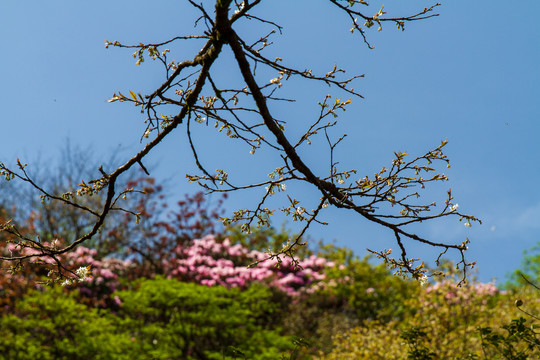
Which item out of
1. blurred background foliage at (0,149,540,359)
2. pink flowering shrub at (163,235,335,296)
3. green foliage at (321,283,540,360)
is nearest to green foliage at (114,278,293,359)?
blurred background foliage at (0,149,540,359)

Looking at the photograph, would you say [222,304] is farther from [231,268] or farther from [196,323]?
[231,268]

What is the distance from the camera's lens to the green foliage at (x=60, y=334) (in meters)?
7.75

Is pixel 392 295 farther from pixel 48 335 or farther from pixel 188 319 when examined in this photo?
pixel 48 335

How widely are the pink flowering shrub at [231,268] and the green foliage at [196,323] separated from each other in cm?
150

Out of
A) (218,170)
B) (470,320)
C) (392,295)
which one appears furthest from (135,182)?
(218,170)

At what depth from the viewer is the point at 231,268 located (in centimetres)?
1094

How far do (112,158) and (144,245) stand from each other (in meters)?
3.30

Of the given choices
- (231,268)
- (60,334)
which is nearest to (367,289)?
(231,268)

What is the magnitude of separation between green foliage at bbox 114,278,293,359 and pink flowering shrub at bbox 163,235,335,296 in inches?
59.1

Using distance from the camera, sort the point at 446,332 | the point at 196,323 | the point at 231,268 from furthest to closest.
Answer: the point at 231,268 < the point at 196,323 < the point at 446,332

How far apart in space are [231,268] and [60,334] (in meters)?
3.79

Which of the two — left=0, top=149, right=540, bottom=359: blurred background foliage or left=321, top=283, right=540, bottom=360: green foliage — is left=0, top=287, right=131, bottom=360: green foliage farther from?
left=321, top=283, right=540, bottom=360: green foliage

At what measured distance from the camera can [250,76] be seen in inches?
129

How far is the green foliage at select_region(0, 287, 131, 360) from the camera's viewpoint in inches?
305
